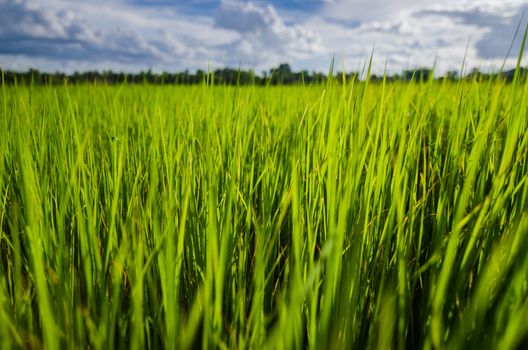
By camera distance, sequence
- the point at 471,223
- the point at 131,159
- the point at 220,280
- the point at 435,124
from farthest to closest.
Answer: the point at 435,124 < the point at 131,159 < the point at 471,223 < the point at 220,280

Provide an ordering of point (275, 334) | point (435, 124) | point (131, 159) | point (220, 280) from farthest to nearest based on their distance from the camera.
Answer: point (435, 124), point (131, 159), point (220, 280), point (275, 334)

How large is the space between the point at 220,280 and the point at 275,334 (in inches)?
5.2

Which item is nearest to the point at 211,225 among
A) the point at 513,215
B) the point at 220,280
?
the point at 220,280

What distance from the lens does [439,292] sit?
51 cm

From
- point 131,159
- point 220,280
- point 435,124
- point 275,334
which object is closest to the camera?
point 275,334

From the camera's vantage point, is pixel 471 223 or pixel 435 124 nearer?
pixel 471 223

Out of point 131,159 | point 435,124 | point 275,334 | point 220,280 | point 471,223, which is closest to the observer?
point 275,334

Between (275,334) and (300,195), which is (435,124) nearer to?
(300,195)

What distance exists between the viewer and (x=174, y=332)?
55 cm

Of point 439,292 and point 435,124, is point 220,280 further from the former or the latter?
point 435,124

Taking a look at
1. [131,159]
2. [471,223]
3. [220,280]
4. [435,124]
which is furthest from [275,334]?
[435,124]

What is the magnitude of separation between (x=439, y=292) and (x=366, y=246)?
25 centimetres

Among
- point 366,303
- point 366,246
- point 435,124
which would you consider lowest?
point 366,303

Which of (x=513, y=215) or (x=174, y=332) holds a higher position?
(x=513, y=215)
